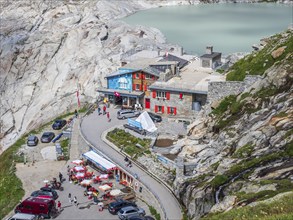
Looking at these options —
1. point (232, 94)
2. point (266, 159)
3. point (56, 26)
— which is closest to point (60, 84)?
point (56, 26)

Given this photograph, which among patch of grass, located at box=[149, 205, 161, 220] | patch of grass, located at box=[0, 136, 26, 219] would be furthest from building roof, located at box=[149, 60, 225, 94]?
patch of grass, located at box=[0, 136, 26, 219]

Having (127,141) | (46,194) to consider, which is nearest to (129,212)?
(46,194)

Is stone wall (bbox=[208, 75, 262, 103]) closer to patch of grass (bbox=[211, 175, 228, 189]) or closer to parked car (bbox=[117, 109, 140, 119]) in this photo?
parked car (bbox=[117, 109, 140, 119])

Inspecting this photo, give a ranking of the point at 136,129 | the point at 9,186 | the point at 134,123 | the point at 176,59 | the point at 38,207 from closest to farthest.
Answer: the point at 38,207
the point at 9,186
the point at 136,129
the point at 134,123
the point at 176,59

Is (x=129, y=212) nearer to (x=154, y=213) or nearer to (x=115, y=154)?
(x=154, y=213)

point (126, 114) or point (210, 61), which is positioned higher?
point (210, 61)

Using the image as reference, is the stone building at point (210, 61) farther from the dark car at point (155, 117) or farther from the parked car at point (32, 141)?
the parked car at point (32, 141)

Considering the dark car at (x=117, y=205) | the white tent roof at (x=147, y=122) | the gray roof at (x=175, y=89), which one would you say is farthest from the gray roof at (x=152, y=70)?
the dark car at (x=117, y=205)
